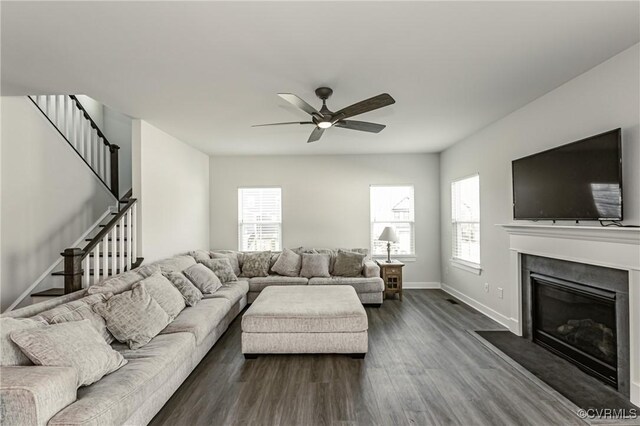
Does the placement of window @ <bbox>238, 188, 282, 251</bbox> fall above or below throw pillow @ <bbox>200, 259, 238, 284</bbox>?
above

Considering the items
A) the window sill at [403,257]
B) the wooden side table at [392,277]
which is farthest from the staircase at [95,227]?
the window sill at [403,257]

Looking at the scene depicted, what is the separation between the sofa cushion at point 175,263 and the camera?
407cm


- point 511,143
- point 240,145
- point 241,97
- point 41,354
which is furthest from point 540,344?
point 240,145

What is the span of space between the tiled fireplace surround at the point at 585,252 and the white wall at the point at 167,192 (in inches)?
185

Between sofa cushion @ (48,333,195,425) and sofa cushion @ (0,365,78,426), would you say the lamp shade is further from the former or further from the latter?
sofa cushion @ (0,365,78,426)

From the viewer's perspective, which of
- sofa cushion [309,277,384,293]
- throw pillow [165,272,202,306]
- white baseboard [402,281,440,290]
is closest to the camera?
throw pillow [165,272,202,306]

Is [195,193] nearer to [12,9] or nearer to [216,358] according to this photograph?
[216,358]

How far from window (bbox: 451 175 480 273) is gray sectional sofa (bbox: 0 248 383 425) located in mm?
3906

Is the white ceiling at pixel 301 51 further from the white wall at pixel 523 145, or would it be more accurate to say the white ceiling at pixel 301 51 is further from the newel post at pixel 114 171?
the newel post at pixel 114 171

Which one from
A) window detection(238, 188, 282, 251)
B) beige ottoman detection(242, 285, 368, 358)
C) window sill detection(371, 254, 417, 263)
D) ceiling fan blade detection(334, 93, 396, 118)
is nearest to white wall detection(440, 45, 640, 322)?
window sill detection(371, 254, 417, 263)

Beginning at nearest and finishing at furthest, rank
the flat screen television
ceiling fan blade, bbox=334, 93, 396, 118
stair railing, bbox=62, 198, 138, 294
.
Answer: the flat screen television, ceiling fan blade, bbox=334, 93, 396, 118, stair railing, bbox=62, 198, 138, 294

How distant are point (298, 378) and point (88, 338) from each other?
1697 millimetres

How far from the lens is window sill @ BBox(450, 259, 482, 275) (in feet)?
15.9

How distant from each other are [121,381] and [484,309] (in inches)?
Answer: 181
